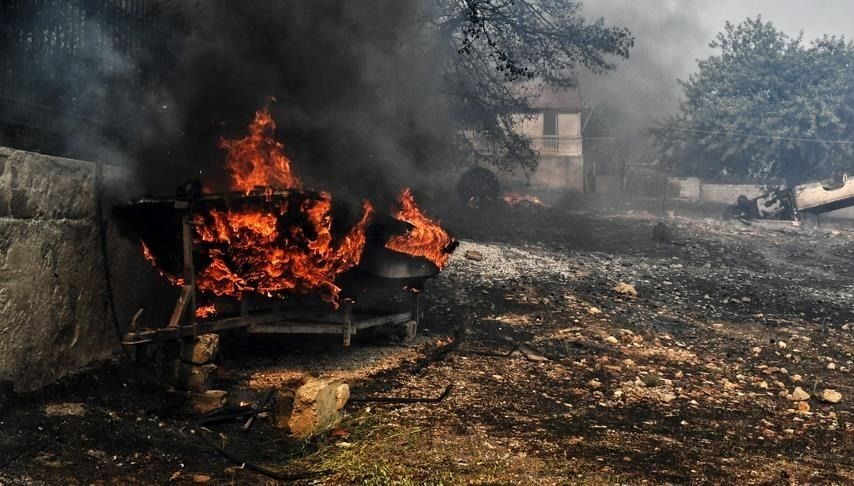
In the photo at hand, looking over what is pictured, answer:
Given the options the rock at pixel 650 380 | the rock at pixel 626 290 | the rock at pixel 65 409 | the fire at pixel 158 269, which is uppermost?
the fire at pixel 158 269

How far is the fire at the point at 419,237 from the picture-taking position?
704 cm

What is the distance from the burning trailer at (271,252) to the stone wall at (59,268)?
11.9 inches

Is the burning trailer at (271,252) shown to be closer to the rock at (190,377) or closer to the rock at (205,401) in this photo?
the rock at (190,377)

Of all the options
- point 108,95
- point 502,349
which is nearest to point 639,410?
point 502,349

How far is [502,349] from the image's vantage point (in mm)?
7809

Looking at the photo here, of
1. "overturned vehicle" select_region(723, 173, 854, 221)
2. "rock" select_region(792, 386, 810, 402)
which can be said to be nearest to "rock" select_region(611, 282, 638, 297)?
"rock" select_region(792, 386, 810, 402)

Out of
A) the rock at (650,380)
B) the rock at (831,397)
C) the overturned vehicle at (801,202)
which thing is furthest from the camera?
the overturned vehicle at (801,202)

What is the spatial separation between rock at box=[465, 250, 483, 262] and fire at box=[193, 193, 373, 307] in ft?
19.9

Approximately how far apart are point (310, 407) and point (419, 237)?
2.89m

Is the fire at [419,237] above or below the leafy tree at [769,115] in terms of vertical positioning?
below

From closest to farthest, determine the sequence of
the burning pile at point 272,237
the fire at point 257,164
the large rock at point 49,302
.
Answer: the large rock at point 49,302 < the burning pile at point 272,237 < the fire at point 257,164

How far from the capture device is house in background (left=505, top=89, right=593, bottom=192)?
35906 mm

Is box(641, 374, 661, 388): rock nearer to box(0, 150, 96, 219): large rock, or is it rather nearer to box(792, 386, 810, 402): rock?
box(792, 386, 810, 402): rock

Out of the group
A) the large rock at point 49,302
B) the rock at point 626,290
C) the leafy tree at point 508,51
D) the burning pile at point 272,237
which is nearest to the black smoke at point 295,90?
the burning pile at point 272,237
